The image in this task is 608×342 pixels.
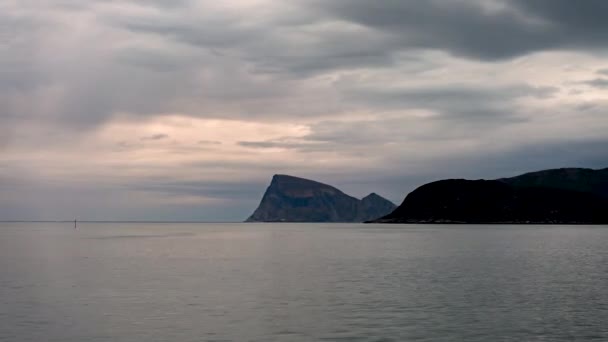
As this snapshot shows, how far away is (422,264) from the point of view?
→ 108812 millimetres

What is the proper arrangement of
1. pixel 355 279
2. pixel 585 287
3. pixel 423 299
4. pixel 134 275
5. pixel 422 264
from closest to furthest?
pixel 423 299
pixel 585 287
pixel 355 279
pixel 134 275
pixel 422 264

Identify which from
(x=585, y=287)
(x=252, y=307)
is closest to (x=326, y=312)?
(x=252, y=307)

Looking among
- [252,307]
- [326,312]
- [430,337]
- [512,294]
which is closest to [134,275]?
[252,307]

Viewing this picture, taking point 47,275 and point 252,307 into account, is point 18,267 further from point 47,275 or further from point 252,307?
point 252,307

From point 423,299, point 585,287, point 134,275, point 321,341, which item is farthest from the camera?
point 134,275

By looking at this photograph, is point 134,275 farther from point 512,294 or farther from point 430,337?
point 430,337

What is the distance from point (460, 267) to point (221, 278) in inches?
1517

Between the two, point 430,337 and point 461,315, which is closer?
point 430,337

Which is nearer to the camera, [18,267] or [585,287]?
[585,287]

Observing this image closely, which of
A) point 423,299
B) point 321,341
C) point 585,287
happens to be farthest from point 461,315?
point 585,287

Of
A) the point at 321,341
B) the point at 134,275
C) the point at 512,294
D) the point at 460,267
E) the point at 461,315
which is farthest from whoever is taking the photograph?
the point at 460,267

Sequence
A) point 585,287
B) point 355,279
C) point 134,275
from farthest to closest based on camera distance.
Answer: point 134,275, point 355,279, point 585,287

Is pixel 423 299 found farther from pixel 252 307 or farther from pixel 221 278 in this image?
pixel 221 278

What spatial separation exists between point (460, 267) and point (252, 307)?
52203mm
